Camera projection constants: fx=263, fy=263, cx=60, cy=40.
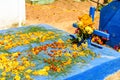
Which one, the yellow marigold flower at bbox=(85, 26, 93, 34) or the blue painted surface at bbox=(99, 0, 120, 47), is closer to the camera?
the yellow marigold flower at bbox=(85, 26, 93, 34)

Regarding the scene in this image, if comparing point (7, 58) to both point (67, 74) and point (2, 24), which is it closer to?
point (67, 74)

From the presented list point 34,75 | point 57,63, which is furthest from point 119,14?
point 34,75

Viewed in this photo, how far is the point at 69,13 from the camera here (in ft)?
50.8

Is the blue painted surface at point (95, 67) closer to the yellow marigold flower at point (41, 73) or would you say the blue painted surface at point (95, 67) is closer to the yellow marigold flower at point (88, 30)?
the yellow marigold flower at point (41, 73)

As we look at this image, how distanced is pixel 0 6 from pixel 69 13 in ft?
17.5

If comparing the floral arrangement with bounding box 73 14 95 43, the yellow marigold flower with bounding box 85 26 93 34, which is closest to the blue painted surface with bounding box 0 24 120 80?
the floral arrangement with bounding box 73 14 95 43

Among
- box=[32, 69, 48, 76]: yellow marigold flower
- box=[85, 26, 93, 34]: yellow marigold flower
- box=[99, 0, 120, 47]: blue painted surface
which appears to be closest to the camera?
box=[32, 69, 48, 76]: yellow marigold flower

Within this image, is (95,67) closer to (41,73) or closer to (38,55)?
(41,73)

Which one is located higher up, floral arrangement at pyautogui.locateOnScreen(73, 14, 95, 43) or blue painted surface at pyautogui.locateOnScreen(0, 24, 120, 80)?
floral arrangement at pyautogui.locateOnScreen(73, 14, 95, 43)

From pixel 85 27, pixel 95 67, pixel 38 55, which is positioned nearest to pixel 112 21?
pixel 85 27

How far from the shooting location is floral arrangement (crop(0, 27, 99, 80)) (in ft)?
23.5

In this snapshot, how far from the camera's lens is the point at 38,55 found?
8.24 m

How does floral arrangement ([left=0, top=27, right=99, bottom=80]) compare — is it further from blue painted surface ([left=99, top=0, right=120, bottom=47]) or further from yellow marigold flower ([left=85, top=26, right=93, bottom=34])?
blue painted surface ([left=99, top=0, right=120, bottom=47])

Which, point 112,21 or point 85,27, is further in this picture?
point 112,21
